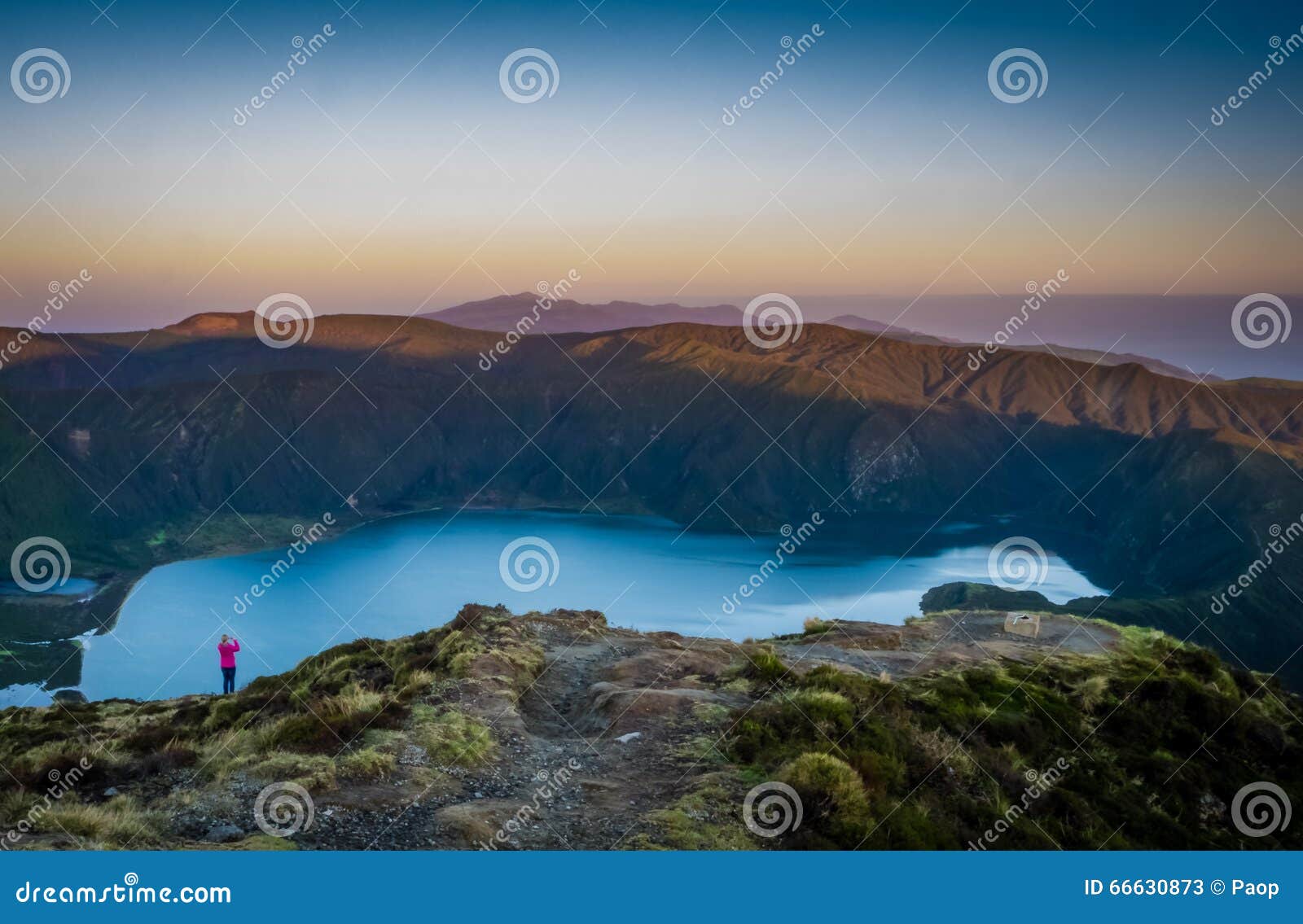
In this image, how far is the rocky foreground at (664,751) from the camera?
7.96 m

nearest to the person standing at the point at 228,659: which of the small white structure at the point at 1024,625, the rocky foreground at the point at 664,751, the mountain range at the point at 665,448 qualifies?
the rocky foreground at the point at 664,751

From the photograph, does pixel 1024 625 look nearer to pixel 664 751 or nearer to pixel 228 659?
pixel 664 751

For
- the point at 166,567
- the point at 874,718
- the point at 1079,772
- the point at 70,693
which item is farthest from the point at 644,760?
the point at 166,567

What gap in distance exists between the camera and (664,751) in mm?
9625

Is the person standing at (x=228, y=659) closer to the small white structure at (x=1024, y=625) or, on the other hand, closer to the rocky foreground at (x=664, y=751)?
the rocky foreground at (x=664, y=751)

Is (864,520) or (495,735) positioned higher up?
(864,520)

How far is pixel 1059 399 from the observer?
177m

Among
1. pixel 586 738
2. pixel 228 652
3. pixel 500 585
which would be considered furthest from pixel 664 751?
pixel 500 585

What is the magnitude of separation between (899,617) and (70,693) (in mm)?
66701

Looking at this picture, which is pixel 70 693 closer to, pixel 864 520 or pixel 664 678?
Result: pixel 664 678

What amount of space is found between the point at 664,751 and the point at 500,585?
93.5 m

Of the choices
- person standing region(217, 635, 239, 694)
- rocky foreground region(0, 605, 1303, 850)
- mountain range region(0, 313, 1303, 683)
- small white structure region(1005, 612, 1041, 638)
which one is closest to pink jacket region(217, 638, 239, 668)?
person standing region(217, 635, 239, 694)

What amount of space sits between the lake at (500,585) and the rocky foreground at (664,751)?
57375mm

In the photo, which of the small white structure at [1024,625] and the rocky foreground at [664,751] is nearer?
the rocky foreground at [664,751]
